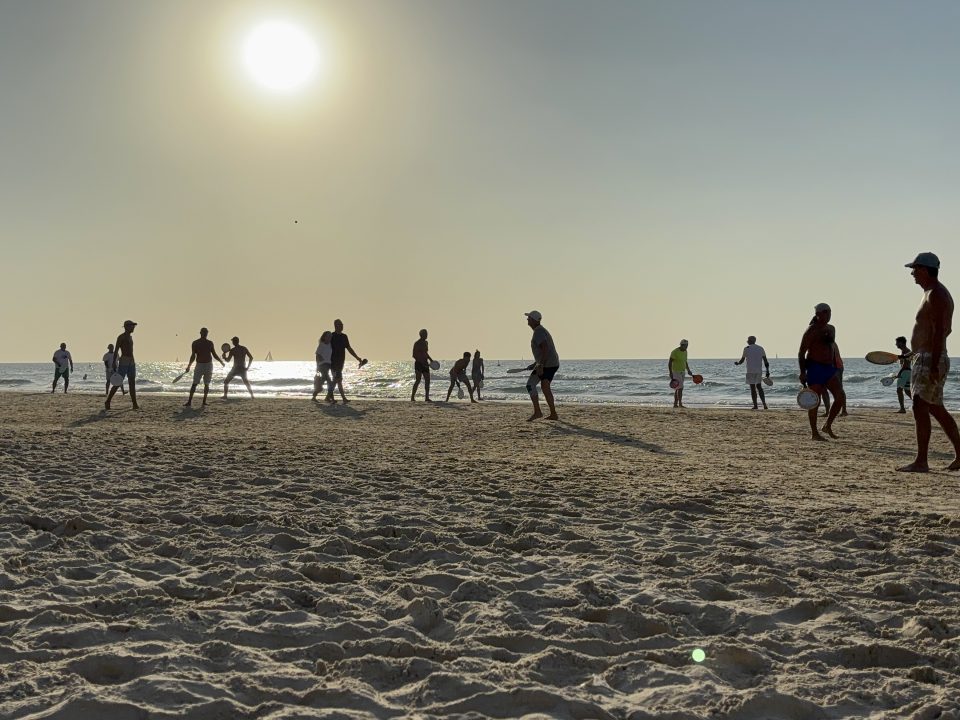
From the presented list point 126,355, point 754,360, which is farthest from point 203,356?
point 754,360

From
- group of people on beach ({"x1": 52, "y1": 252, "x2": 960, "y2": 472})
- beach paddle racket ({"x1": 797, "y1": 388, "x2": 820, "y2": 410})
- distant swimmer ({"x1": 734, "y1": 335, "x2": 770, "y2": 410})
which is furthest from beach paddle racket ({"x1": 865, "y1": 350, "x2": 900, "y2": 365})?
distant swimmer ({"x1": 734, "y1": 335, "x2": 770, "y2": 410})

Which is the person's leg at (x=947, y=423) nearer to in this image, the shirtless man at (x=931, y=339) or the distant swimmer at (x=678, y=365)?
the shirtless man at (x=931, y=339)

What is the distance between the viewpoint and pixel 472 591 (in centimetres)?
334

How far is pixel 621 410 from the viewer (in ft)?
53.8

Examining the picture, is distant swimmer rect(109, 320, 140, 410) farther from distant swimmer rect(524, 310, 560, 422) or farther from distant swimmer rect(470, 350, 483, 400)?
distant swimmer rect(470, 350, 483, 400)

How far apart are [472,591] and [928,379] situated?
525 centimetres

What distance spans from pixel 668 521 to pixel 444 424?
7.83 meters

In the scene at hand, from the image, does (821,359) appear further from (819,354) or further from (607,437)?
(607,437)

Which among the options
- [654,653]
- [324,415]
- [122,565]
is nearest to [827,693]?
[654,653]

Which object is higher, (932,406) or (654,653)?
(932,406)

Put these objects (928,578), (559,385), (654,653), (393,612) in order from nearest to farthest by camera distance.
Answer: (654,653), (393,612), (928,578), (559,385)

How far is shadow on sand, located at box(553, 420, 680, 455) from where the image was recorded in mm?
Result: 8930

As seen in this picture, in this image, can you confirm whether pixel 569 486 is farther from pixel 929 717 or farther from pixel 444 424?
pixel 444 424

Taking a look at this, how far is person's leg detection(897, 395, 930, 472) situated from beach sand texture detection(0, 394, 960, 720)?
23cm
